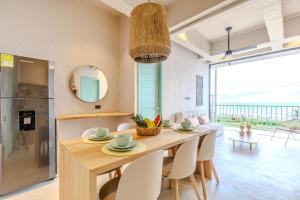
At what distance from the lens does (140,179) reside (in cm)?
96

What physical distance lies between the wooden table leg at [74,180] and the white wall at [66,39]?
150 centimetres

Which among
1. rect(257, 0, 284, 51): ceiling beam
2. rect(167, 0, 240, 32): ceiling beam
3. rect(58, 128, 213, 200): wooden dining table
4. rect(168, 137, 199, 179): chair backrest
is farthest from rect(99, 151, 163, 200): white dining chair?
rect(257, 0, 284, 51): ceiling beam

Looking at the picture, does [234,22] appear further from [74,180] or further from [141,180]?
[74,180]

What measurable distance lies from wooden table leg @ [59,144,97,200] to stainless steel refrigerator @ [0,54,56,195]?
908mm

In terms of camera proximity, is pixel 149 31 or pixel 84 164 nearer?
pixel 84 164

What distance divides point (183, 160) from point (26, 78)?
207 centimetres

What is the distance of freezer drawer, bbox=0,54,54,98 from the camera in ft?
5.69

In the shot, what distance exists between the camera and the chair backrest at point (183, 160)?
1362mm

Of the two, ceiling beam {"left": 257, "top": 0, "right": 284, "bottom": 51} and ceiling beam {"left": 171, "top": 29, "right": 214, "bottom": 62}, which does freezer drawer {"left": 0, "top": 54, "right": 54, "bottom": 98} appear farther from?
ceiling beam {"left": 257, "top": 0, "right": 284, "bottom": 51}

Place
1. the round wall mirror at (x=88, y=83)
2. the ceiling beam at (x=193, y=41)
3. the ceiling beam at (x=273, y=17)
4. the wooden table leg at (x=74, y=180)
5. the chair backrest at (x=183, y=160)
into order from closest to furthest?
1. the wooden table leg at (x=74, y=180)
2. the chair backrest at (x=183, y=160)
3. the ceiling beam at (x=273, y=17)
4. the round wall mirror at (x=88, y=83)
5. the ceiling beam at (x=193, y=41)

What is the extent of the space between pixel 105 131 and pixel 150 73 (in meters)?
2.12

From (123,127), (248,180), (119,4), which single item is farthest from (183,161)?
(119,4)

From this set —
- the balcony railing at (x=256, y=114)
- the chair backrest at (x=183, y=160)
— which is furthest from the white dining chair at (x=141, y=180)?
the balcony railing at (x=256, y=114)

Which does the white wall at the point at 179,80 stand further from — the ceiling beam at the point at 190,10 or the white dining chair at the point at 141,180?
the white dining chair at the point at 141,180
